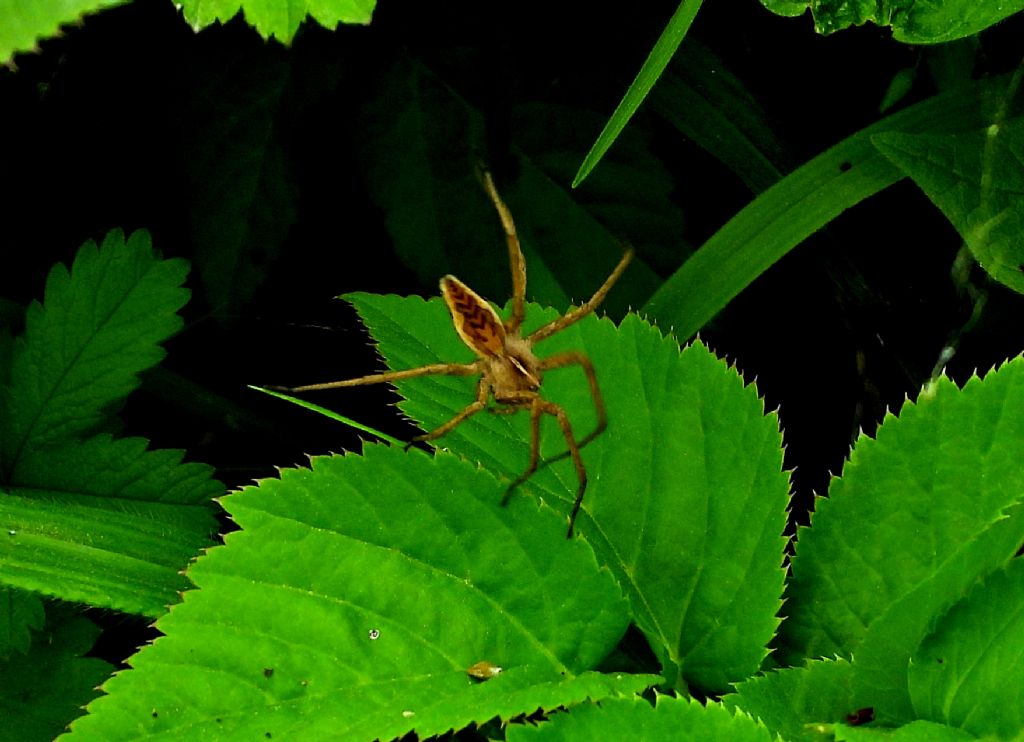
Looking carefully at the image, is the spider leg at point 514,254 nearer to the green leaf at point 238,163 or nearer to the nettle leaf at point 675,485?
the nettle leaf at point 675,485

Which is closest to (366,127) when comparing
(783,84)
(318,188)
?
(318,188)

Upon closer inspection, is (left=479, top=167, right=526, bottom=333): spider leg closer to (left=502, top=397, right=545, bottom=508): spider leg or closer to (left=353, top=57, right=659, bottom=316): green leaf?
(left=353, top=57, right=659, bottom=316): green leaf

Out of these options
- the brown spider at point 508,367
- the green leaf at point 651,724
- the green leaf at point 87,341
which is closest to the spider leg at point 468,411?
the brown spider at point 508,367

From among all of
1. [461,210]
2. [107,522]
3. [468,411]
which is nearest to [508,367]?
[468,411]

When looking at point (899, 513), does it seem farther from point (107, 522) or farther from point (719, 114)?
point (107, 522)

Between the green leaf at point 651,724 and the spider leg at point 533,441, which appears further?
the spider leg at point 533,441

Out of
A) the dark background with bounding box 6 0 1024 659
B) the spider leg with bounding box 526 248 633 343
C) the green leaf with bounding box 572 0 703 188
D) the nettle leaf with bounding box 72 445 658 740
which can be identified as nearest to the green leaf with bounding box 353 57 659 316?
the dark background with bounding box 6 0 1024 659
